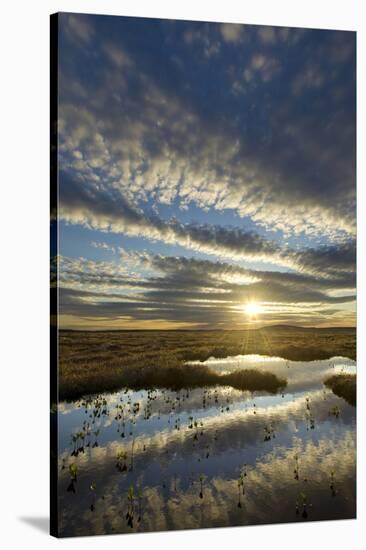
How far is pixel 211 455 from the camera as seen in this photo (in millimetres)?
9609

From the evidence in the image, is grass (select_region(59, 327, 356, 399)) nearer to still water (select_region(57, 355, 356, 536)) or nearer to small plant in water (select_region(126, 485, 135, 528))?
still water (select_region(57, 355, 356, 536))

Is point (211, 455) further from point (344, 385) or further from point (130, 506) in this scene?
point (344, 385)

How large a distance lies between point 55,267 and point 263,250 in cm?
264

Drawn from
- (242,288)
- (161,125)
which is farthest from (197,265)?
(161,125)

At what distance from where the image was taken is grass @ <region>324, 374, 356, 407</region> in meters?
10.4

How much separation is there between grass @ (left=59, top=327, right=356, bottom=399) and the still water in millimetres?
114

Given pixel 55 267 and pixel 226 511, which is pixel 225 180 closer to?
pixel 55 267

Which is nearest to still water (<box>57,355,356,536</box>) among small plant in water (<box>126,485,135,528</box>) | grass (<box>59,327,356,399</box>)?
small plant in water (<box>126,485,135,528</box>)

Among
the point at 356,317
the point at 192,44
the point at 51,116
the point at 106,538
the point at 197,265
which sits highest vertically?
the point at 192,44

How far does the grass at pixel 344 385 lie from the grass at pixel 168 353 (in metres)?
0.29

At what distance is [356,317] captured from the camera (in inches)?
418

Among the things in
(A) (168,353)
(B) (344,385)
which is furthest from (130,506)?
(B) (344,385)

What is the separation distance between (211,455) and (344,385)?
2.05m

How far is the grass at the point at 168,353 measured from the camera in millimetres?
9203
